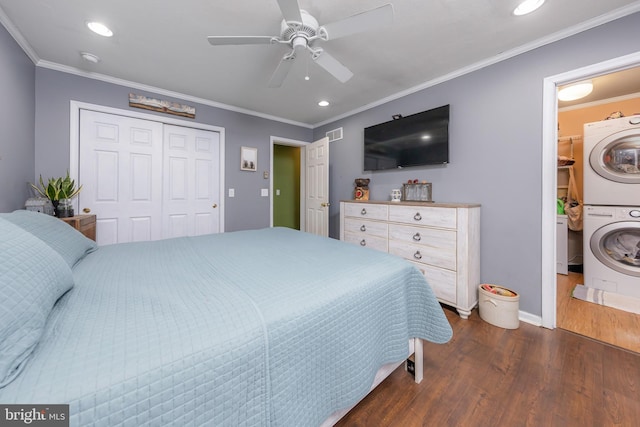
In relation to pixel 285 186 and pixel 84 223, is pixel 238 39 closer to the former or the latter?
pixel 84 223

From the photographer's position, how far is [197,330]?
64cm

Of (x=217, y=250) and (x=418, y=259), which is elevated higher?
(x=217, y=250)

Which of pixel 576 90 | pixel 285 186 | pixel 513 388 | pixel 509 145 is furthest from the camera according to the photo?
pixel 285 186

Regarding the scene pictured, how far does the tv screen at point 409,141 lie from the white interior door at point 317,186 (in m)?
0.68

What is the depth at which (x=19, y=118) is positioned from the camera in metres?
2.05

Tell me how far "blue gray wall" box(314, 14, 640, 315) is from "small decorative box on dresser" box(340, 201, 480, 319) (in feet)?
0.63

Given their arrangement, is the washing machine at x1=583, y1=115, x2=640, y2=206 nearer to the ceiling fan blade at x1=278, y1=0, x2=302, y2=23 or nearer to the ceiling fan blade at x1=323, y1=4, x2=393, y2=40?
the ceiling fan blade at x1=323, y1=4, x2=393, y2=40

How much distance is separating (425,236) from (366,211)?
79 centimetres

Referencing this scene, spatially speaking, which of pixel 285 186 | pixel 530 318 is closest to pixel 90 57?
pixel 285 186

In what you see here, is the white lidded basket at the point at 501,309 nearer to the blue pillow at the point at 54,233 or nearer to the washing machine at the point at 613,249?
the washing machine at the point at 613,249

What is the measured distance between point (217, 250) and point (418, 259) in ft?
6.23

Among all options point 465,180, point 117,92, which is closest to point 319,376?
point 465,180

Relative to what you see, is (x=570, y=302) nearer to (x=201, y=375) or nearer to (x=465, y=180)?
(x=465, y=180)

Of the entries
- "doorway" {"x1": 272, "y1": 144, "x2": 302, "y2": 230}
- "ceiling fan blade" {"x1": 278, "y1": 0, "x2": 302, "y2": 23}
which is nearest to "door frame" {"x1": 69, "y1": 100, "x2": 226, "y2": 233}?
"doorway" {"x1": 272, "y1": 144, "x2": 302, "y2": 230}
